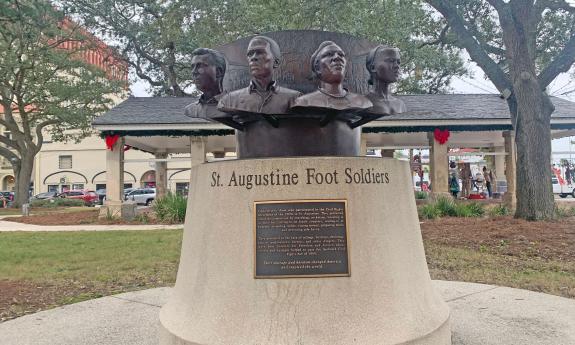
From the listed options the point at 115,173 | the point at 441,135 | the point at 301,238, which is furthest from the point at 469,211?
the point at 301,238

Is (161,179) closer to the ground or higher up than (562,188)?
higher up

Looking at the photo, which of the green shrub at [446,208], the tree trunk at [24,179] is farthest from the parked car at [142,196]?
the green shrub at [446,208]

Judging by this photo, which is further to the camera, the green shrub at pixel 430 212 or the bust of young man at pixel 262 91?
the green shrub at pixel 430 212

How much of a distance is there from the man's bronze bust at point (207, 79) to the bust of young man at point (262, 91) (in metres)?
0.45

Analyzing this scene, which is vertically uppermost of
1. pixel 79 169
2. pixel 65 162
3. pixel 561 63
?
pixel 65 162

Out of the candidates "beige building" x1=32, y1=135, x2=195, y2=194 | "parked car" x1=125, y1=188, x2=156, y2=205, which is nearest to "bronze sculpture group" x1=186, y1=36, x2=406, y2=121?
"parked car" x1=125, y1=188, x2=156, y2=205

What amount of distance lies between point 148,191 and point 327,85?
3910 cm

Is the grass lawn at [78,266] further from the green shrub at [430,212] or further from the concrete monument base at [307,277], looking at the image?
the green shrub at [430,212]

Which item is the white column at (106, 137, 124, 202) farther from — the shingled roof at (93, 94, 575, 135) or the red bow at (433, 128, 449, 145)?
the red bow at (433, 128, 449, 145)

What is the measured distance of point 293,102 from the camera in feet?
12.0

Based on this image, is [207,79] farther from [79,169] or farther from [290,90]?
[79,169]

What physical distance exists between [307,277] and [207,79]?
1.96 metres

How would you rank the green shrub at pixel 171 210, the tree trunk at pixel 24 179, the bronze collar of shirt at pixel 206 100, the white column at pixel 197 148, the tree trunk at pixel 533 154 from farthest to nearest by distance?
the tree trunk at pixel 24 179
the white column at pixel 197 148
the green shrub at pixel 171 210
the tree trunk at pixel 533 154
the bronze collar of shirt at pixel 206 100

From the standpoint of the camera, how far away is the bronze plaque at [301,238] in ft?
11.0
